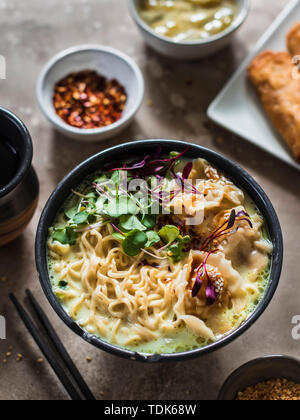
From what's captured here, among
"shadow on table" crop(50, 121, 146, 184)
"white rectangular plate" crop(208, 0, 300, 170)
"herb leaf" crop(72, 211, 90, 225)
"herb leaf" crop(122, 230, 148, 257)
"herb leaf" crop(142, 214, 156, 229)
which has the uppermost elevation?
"white rectangular plate" crop(208, 0, 300, 170)

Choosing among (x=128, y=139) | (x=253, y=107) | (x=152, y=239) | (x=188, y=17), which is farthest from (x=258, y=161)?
(x=152, y=239)

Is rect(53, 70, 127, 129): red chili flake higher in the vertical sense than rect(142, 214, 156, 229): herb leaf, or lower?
lower

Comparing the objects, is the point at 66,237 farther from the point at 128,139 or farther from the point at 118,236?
the point at 128,139

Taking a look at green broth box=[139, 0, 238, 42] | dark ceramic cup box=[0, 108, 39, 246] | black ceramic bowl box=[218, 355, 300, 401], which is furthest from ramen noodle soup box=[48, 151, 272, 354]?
green broth box=[139, 0, 238, 42]

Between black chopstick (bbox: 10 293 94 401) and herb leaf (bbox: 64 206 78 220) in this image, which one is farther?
black chopstick (bbox: 10 293 94 401)

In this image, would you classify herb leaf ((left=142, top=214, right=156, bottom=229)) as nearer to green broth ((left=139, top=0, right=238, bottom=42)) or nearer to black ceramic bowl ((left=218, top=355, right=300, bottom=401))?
black ceramic bowl ((left=218, top=355, right=300, bottom=401))

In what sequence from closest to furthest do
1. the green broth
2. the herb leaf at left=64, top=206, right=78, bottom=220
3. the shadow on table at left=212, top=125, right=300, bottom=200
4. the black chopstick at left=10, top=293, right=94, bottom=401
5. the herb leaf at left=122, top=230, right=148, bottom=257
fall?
the herb leaf at left=122, top=230, right=148, bottom=257 → the herb leaf at left=64, top=206, right=78, bottom=220 → the black chopstick at left=10, top=293, right=94, bottom=401 → the shadow on table at left=212, top=125, right=300, bottom=200 → the green broth

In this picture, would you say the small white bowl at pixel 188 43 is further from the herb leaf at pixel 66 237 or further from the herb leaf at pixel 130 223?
the herb leaf at pixel 66 237
